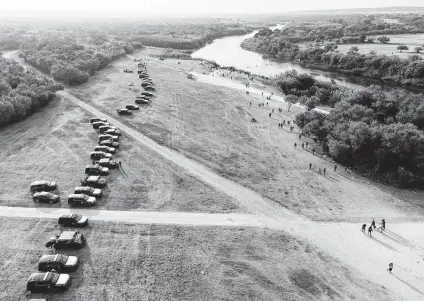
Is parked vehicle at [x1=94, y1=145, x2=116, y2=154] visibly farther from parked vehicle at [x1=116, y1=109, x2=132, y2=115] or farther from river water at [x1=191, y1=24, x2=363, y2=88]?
river water at [x1=191, y1=24, x2=363, y2=88]

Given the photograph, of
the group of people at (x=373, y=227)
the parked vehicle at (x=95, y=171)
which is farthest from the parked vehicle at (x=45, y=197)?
the group of people at (x=373, y=227)

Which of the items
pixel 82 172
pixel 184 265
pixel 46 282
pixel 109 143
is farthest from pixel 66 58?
pixel 184 265

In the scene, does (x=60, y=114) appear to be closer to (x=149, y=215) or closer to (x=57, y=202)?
(x=57, y=202)

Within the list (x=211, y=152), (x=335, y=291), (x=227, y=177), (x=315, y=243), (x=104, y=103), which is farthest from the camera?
(x=104, y=103)

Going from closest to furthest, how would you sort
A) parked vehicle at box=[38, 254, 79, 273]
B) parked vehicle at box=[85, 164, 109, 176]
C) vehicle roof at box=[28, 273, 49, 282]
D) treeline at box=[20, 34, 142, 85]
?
Result: vehicle roof at box=[28, 273, 49, 282] → parked vehicle at box=[38, 254, 79, 273] → parked vehicle at box=[85, 164, 109, 176] → treeline at box=[20, 34, 142, 85]

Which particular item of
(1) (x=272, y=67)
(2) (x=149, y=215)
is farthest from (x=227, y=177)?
(1) (x=272, y=67)

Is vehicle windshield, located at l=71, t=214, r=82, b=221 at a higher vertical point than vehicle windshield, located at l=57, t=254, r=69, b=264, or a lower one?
higher

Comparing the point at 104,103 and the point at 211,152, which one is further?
the point at 104,103

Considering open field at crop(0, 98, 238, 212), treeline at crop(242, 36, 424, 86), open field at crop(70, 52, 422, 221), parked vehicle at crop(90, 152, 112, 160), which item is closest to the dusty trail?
open field at crop(0, 98, 238, 212)

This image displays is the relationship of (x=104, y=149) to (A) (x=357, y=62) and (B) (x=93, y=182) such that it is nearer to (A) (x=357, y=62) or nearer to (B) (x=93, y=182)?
(B) (x=93, y=182)
